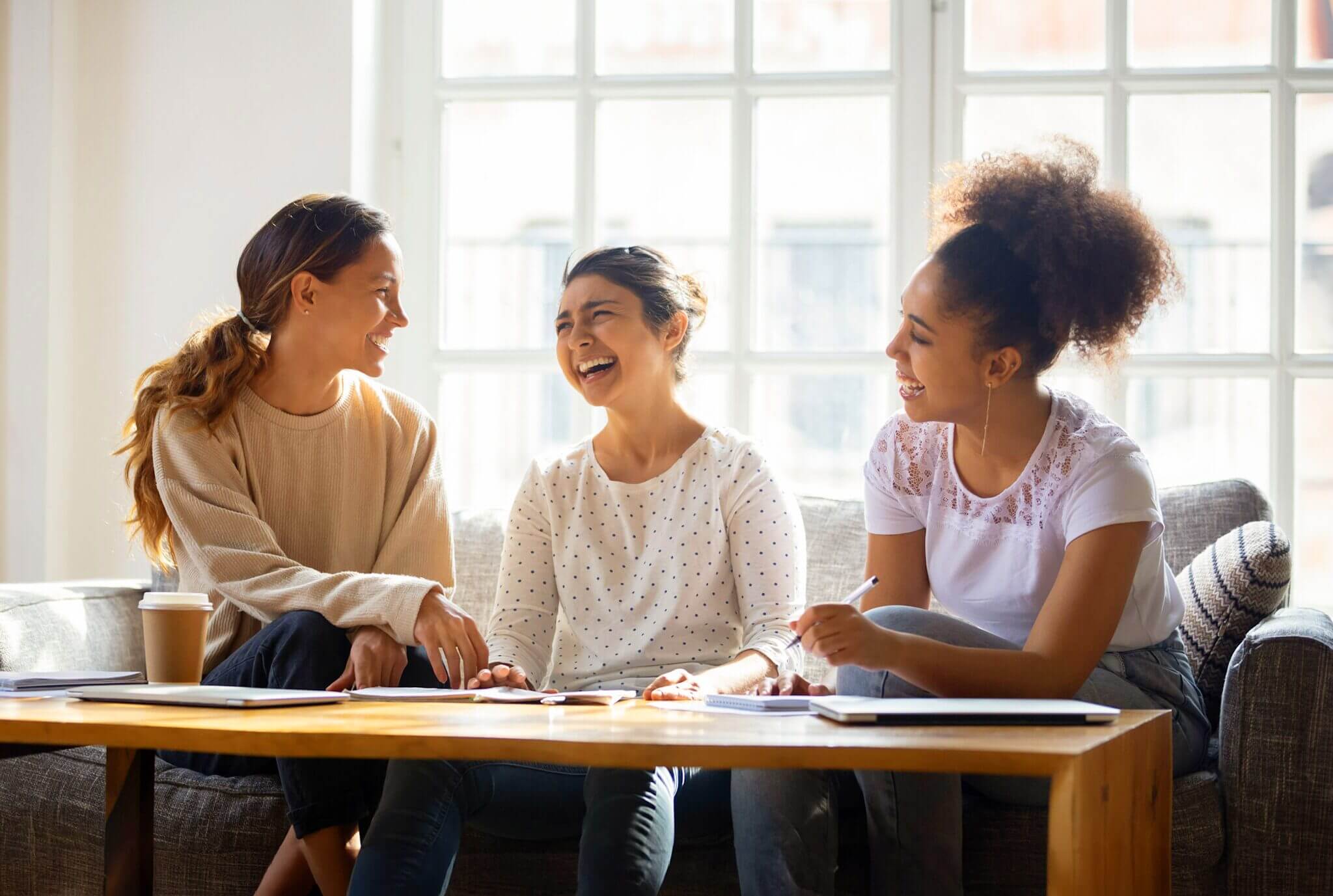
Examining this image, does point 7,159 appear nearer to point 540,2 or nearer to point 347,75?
point 347,75

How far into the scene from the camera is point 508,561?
2.00 metres

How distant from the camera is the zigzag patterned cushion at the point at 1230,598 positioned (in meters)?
1.84

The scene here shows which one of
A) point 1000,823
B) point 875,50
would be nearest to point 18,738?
point 1000,823

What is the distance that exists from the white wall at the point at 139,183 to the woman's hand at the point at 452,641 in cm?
139

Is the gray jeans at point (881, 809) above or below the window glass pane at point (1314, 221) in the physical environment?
below

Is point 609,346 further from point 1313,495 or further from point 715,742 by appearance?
point 1313,495

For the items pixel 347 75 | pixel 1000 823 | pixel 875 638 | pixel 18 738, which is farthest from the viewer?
pixel 347 75

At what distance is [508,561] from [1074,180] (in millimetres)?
963

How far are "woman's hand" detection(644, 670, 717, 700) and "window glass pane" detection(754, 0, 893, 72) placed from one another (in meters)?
1.69

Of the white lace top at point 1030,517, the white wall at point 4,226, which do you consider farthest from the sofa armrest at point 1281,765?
the white wall at point 4,226

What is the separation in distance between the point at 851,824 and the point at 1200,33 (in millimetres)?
1950

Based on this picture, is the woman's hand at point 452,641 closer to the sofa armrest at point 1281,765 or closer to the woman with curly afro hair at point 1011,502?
the woman with curly afro hair at point 1011,502

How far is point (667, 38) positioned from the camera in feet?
9.54

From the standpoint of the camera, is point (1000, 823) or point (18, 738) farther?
point (1000, 823)
